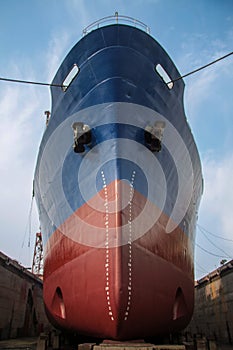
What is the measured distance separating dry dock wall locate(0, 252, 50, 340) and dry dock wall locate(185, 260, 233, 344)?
528cm

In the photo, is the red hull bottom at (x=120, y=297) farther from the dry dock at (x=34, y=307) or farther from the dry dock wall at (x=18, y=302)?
the dry dock wall at (x=18, y=302)

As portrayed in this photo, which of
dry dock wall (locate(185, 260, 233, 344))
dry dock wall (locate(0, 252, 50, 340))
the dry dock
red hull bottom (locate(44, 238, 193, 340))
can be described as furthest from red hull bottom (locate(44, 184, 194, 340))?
dry dock wall (locate(0, 252, 50, 340))

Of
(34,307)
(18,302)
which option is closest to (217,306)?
(18,302)

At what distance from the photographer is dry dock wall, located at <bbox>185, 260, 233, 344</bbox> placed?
337 inches

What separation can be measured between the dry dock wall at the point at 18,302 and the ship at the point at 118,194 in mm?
2806

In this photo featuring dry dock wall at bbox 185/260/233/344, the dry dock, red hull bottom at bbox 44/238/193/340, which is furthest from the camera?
dry dock wall at bbox 185/260/233/344

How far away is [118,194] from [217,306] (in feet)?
24.2

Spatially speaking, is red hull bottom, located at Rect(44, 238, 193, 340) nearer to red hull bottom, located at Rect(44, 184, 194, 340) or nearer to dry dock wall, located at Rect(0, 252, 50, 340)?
red hull bottom, located at Rect(44, 184, 194, 340)

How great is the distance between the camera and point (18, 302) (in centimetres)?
984

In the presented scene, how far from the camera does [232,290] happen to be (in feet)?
27.5

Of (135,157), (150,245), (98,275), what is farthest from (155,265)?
(135,157)

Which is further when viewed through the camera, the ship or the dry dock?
the dry dock

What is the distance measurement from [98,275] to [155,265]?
→ 3.18 ft

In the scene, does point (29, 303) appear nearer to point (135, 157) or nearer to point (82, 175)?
point (82, 175)
